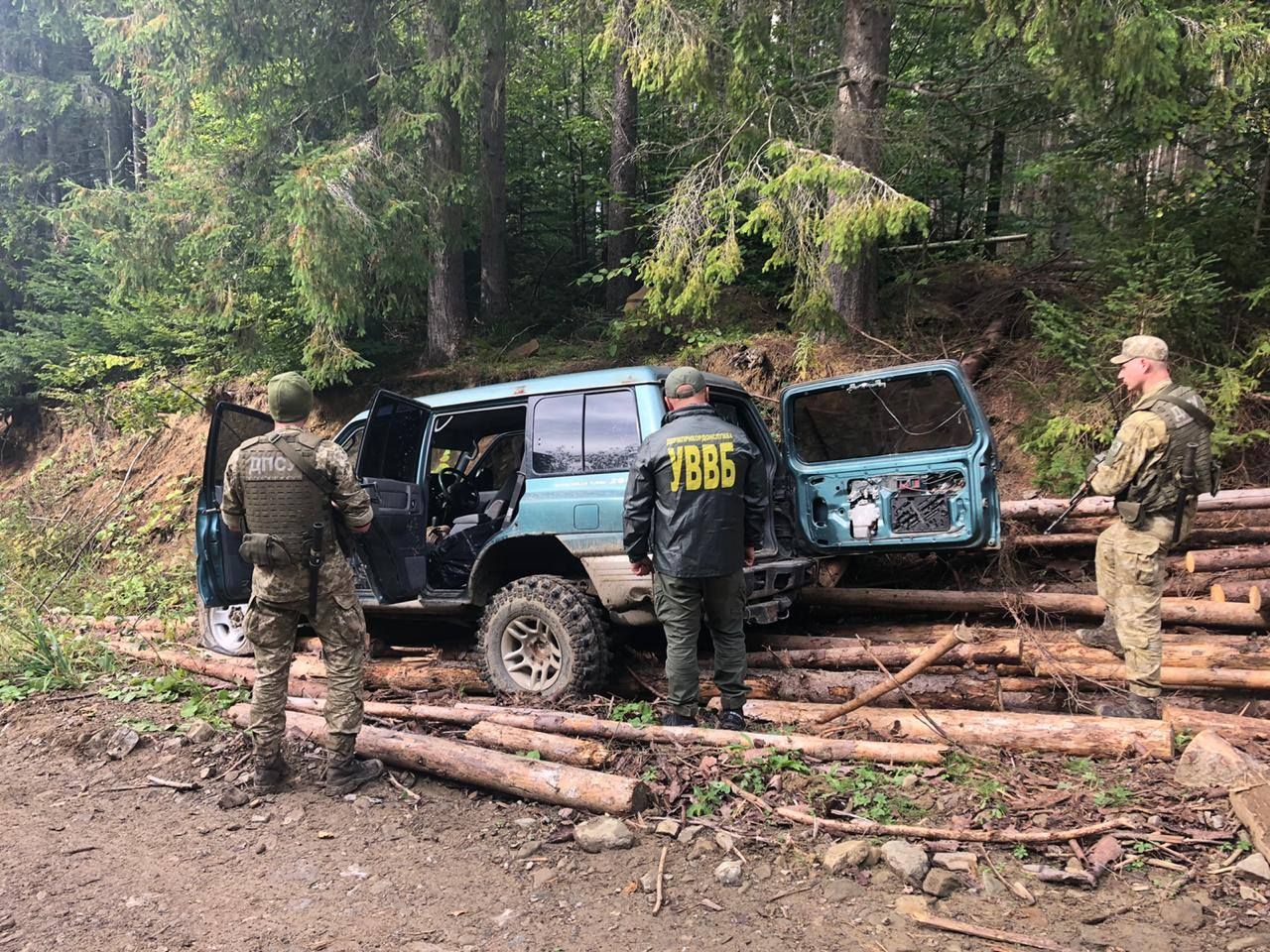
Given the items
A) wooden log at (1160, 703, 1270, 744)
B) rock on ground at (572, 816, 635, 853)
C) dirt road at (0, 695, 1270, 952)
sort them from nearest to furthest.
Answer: dirt road at (0, 695, 1270, 952), rock on ground at (572, 816, 635, 853), wooden log at (1160, 703, 1270, 744)

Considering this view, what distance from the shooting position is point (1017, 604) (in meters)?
5.30

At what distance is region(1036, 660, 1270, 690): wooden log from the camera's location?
398 centimetres

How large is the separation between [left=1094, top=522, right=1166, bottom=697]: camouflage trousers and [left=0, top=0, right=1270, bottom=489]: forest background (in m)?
2.46

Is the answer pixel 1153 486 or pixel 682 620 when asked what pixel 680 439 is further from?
pixel 1153 486

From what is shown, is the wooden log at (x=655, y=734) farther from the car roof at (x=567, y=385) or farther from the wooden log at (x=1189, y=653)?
the car roof at (x=567, y=385)

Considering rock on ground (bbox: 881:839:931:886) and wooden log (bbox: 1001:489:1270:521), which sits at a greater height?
wooden log (bbox: 1001:489:1270:521)

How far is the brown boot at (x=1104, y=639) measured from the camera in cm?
460

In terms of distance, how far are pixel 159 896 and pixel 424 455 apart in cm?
331

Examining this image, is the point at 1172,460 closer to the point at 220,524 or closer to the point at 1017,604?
the point at 1017,604

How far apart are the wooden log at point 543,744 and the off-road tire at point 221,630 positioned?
3.14 m

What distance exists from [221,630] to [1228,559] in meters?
7.76

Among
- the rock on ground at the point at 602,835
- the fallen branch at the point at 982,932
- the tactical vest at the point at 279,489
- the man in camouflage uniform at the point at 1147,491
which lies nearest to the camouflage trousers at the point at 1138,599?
the man in camouflage uniform at the point at 1147,491

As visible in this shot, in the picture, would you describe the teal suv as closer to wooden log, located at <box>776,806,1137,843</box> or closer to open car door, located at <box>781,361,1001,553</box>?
open car door, located at <box>781,361,1001,553</box>

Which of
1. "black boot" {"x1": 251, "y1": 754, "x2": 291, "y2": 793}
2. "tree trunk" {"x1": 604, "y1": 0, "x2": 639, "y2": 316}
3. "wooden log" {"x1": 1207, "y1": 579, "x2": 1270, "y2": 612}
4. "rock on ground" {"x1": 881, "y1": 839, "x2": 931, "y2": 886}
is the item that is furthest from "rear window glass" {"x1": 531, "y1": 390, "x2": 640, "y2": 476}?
"tree trunk" {"x1": 604, "y1": 0, "x2": 639, "y2": 316}
